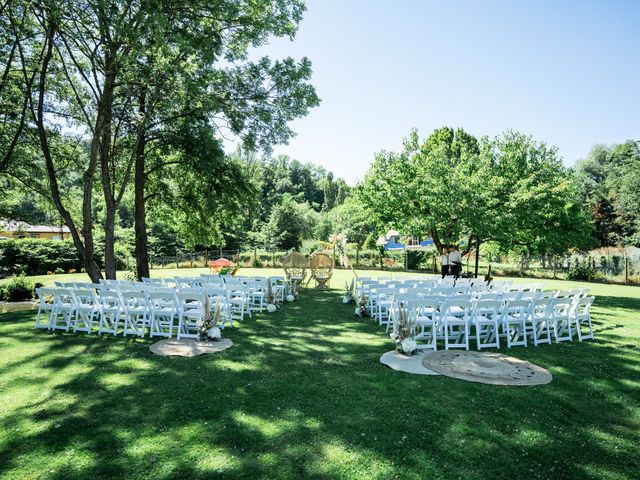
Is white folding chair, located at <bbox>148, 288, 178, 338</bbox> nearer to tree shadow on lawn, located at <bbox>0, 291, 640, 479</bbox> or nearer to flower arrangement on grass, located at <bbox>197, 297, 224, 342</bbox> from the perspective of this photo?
flower arrangement on grass, located at <bbox>197, 297, 224, 342</bbox>

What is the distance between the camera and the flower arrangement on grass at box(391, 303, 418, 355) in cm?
739

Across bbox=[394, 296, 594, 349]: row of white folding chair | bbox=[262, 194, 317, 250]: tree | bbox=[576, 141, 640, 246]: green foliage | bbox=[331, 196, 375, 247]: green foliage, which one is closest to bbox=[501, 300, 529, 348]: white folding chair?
bbox=[394, 296, 594, 349]: row of white folding chair

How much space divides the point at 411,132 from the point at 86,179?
15.1 m

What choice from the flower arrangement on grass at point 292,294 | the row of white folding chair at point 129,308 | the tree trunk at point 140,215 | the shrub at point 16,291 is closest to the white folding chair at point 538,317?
the row of white folding chair at point 129,308

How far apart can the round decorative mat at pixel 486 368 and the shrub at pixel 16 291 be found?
15485 millimetres

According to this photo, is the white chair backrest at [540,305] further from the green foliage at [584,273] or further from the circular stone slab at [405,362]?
the green foliage at [584,273]

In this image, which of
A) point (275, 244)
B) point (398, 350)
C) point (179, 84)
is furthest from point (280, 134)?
point (275, 244)

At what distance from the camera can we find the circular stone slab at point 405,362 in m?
6.60

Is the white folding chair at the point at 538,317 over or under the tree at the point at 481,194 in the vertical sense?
under

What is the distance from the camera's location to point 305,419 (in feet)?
15.6

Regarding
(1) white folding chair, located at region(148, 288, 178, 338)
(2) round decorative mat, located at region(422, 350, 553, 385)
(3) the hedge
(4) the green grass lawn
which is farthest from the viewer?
(3) the hedge

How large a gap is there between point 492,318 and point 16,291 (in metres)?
16.7

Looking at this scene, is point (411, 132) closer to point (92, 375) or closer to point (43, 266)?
point (92, 375)

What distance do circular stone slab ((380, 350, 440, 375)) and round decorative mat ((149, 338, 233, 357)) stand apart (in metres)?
3.29
